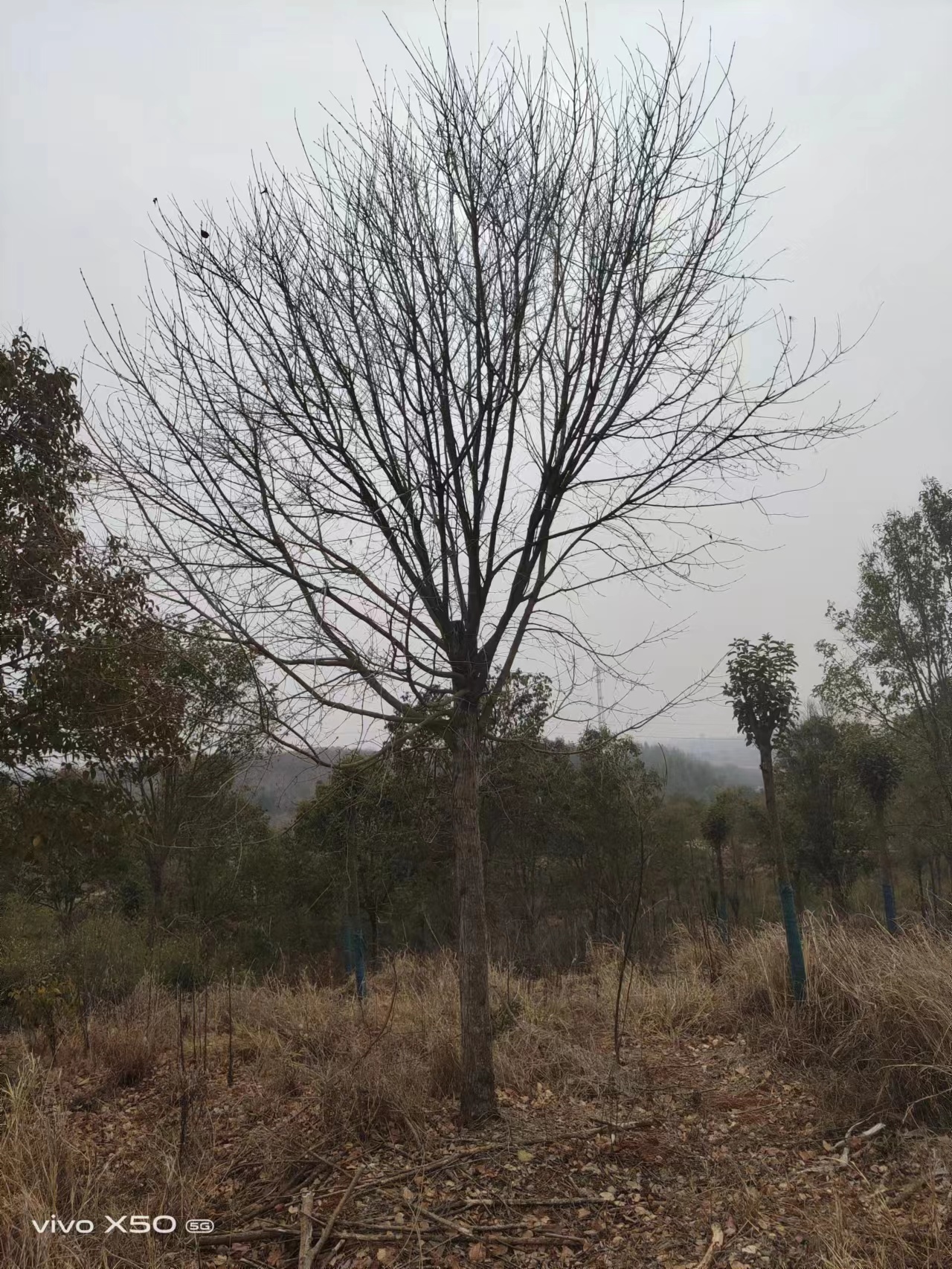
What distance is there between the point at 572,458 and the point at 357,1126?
12.6 ft

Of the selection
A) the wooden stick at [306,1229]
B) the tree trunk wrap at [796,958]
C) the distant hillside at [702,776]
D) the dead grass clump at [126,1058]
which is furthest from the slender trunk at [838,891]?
the wooden stick at [306,1229]

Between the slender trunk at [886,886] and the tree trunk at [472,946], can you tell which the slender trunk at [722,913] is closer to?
the slender trunk at [886,886]

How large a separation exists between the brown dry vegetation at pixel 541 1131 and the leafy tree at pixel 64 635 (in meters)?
1.77

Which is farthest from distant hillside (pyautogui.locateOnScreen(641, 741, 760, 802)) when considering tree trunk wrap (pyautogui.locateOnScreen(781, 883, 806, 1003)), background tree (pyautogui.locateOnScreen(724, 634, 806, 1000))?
tree trunk wrap (pyautogui.locateOnScreen(781, 883, 806, 1003))

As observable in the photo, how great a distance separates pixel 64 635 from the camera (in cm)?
454

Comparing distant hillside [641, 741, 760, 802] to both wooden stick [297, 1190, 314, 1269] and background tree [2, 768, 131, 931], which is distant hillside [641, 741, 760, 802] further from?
wooden stick [297, 1190, 314, 1269]

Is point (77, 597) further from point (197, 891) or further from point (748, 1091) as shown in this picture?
point (197, 891)

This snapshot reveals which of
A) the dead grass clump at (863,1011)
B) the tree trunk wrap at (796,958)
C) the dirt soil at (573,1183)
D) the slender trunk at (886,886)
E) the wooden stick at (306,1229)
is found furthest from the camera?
the slender trunk at (886,886)

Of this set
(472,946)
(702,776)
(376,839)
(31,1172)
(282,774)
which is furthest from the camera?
(702,776)

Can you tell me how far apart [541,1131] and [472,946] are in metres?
1.03

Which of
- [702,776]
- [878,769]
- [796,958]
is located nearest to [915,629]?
[878,769]

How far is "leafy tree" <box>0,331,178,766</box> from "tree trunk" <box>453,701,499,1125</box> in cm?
163

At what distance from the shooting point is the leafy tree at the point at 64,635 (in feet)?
14.0

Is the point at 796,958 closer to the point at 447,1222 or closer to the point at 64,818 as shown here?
the point at 447,1222
